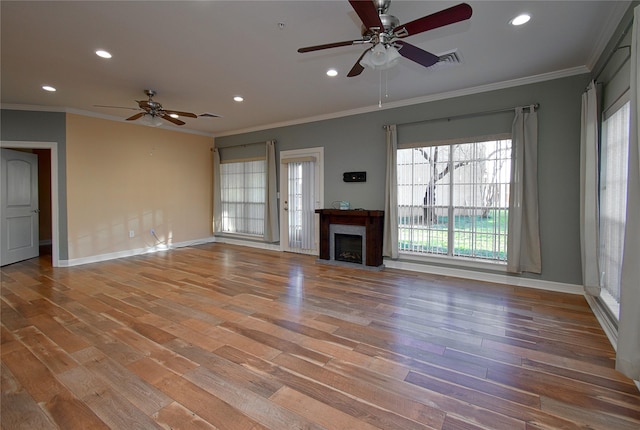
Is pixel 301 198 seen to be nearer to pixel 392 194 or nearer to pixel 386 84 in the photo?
pixel 392 194

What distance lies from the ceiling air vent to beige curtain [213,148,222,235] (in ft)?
18.7

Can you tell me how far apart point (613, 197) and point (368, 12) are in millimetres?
2936

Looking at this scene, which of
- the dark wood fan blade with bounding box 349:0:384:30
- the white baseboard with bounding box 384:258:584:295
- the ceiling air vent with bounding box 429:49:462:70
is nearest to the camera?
the dark wood fan blade with bounding box 349:0:384:30

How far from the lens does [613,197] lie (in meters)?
2.90

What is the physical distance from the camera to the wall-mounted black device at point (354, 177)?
5434 mm

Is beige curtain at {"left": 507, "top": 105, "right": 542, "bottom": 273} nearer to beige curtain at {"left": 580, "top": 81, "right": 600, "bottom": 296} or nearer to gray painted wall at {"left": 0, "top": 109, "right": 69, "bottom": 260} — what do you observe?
beige curtain at {"left": 580, "top": 81, "right": 600, "bottom": 296}

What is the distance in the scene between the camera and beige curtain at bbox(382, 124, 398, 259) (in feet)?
16.4

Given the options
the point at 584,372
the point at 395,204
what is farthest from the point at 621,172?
the point at 395,204

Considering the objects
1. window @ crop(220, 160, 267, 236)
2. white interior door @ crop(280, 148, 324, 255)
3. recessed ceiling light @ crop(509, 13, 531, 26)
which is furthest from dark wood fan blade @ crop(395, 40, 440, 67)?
window @ crop(220, 160, 267, 236)

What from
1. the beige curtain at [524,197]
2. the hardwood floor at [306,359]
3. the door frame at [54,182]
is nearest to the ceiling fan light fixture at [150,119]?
the door frame at [54,182]

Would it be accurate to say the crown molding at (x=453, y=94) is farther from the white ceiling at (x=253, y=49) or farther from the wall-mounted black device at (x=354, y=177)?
the wall-mounted black device at (x=354, y=177)

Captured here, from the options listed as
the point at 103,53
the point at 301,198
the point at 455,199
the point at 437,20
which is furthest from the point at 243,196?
the point at 437,20

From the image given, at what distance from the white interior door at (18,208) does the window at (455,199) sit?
272 inches

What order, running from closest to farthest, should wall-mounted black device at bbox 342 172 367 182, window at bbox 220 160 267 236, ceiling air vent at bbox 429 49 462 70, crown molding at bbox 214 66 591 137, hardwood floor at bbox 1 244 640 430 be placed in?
hardwood floor at bbox 1 244 640 430 → ceiling air vent at bbox 429 49 462 70 → crown molding at bbox 214 66 591 137 → wall-mounted black device at bbox 342 172 367 182 → window at bbox 220 160 267 236
